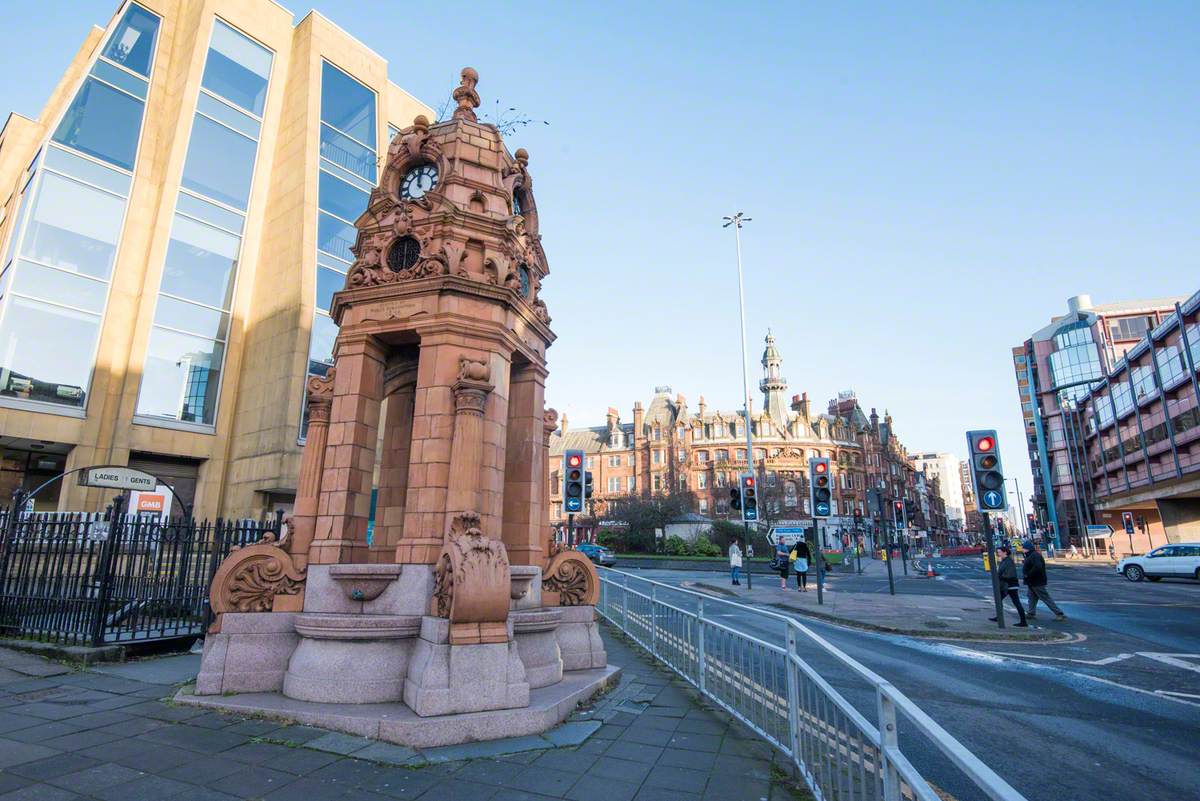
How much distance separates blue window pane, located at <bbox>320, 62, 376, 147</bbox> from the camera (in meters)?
28.3

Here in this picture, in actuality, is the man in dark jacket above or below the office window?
below

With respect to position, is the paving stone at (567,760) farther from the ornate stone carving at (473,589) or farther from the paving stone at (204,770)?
the paving stone at (204,770)

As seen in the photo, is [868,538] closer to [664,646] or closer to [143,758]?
[664,646]

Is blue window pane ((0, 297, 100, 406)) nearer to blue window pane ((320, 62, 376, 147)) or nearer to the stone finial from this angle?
blue window pane ((320, 62, 376, 147))

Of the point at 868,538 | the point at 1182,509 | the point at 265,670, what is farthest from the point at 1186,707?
the point at 868,538

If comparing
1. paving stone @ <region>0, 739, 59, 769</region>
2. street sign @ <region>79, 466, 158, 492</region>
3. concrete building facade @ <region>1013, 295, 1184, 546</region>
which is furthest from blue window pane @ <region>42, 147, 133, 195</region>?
concrete building facade @ <region>1013, 295, 1184, 546</region>

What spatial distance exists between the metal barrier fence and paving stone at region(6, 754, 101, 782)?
522cm

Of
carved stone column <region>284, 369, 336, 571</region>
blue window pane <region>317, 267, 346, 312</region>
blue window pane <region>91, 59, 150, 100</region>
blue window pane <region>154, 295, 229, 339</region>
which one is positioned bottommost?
carved stone column <region>284, 369, 336, 571</region>

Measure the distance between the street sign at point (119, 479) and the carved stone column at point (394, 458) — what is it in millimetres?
8186

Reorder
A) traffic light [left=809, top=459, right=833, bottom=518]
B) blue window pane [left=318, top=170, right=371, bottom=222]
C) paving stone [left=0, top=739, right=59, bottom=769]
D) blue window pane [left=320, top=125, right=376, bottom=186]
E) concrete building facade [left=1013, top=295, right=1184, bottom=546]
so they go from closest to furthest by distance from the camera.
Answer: paving stone [left=0, top=739, right=59, bottom=769] < traffic light [left=809, top=459, right=833, bottom=518] < blue window pane [left=318, top=170, right=371, bottom=222] < blue window pane [left=320, top=125, right=376, bottom=186] < concrete building facade [left=1013, top=295, right=1184, bottom=546]

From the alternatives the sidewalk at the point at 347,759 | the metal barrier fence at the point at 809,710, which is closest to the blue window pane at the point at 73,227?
the sidewalk at the point at 347,759

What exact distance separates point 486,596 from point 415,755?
1.47m

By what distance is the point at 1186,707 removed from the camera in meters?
6.97

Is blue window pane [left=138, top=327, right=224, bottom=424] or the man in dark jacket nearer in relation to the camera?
the man in dark jacket
